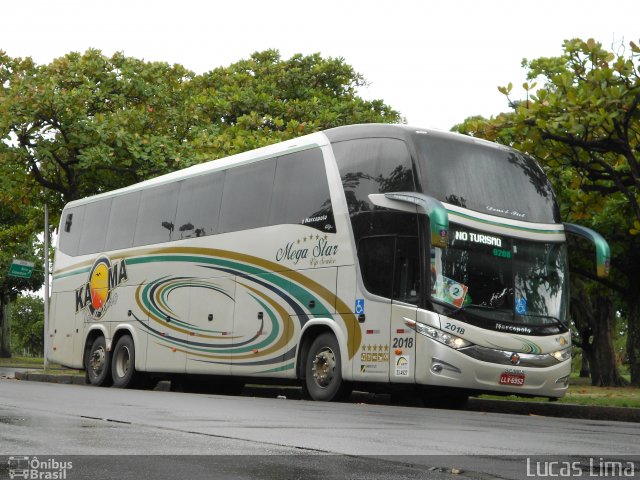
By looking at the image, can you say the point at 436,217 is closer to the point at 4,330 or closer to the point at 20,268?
the point at 20,268

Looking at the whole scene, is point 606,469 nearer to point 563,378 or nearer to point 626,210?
point 563,378

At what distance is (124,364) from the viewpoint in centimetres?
2220

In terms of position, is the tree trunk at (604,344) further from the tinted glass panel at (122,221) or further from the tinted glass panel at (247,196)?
the tinted glass panel at (247,196)

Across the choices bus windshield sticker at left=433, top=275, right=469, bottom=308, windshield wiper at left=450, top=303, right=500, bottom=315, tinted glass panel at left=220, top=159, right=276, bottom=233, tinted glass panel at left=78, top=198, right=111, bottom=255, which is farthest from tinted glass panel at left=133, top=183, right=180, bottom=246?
windshield wiper at left=450, top=303, right=500, bottom=315

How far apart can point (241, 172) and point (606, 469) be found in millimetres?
13363

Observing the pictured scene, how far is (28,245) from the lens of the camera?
193 feet

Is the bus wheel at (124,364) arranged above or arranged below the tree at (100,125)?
below

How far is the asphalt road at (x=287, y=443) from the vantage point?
6094 mm

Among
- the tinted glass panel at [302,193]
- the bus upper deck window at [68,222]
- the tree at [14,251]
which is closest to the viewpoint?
the tinted glass panel at [302,193]

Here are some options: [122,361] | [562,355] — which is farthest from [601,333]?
[562,355]

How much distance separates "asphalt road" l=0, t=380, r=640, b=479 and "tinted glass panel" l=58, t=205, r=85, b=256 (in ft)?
44.0

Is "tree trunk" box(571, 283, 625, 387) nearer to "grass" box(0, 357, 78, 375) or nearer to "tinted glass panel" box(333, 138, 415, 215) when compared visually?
"grass" box(0, 357, 78, 375)

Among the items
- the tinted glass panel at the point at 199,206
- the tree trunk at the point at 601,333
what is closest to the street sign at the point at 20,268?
the tinted glass panel at the point at 199,206

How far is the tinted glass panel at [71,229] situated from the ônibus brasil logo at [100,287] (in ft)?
3.95
